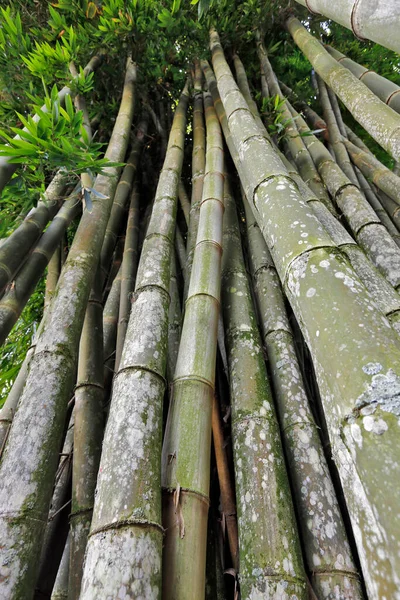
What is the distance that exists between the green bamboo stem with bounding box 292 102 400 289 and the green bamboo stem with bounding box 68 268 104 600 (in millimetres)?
1539

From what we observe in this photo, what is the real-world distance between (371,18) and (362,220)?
114 centimetres

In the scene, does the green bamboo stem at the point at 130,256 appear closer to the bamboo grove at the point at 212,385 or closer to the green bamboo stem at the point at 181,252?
the bamboo grove at the point at 212,385

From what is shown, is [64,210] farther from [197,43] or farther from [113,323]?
[197,43]

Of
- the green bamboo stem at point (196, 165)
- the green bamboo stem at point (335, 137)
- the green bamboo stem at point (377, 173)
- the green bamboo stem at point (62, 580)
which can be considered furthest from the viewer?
the green bamboo stem at point (335, 137)

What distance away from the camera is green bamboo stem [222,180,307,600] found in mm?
978

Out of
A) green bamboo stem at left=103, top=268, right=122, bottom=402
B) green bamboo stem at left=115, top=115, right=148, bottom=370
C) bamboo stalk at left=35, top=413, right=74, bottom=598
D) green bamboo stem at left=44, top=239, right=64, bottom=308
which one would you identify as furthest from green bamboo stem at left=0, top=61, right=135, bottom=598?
green bamboo stem at left=44, top=239, right=64, bottom=308

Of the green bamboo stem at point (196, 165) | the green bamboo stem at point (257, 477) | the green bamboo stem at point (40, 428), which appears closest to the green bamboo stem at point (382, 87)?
the green bamboo stem at point (196, 165)

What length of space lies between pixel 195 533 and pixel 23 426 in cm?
65

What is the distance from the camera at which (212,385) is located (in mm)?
1315

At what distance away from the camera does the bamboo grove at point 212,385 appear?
2.67 ft

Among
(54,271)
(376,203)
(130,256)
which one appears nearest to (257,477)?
(130,256)

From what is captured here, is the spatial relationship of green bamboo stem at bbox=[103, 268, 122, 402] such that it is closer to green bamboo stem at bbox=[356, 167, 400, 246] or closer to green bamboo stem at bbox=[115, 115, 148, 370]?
green bamboo stem at bbox=[115, 115, 148, 370]

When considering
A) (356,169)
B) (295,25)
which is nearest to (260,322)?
(356,169)

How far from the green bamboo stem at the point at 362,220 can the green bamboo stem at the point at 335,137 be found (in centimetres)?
Result: 20
